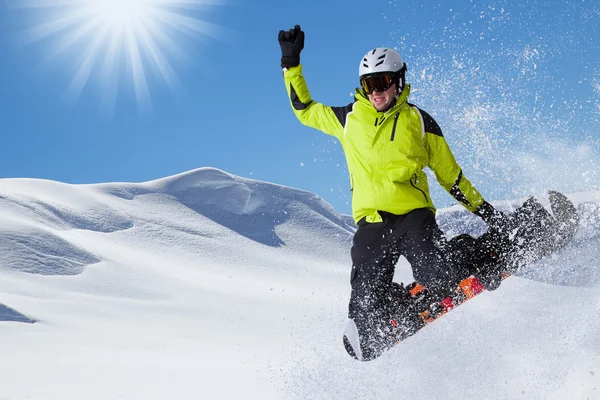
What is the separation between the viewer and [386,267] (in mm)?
5270

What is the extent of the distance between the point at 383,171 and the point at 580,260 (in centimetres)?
415

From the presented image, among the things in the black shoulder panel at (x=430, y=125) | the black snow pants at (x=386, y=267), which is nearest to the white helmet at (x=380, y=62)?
the black shoulder panel at (x=430, y=125)

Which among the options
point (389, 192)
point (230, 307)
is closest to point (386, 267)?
point (389, 192)

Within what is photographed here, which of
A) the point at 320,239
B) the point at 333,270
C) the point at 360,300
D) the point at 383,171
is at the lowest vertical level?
the point at 360,300

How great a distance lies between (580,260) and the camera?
7.78 meters

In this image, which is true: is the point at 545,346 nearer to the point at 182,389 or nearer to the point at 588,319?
the point at 588,319

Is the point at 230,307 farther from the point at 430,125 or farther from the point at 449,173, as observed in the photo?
the point at 430,125

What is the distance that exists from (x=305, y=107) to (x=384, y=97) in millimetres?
857

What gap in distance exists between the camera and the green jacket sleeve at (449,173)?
16.8 ft

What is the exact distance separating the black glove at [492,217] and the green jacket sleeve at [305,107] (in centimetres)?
142

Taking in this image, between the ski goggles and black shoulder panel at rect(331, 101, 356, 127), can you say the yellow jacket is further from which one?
the ski goggles

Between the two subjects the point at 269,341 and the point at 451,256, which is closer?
the point at 451,256

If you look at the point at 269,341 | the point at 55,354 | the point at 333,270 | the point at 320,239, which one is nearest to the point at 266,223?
the point at 320,239

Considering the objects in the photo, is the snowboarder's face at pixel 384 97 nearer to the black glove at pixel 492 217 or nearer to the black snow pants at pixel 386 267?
the black snow pants at pixel 386 267
